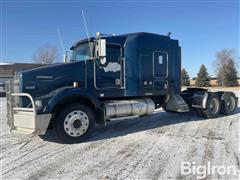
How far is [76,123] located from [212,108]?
595 centimetres

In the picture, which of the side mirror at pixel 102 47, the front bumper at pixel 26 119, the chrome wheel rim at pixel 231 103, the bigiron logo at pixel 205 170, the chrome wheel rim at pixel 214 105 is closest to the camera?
the bigiron logo at pixel 205 170

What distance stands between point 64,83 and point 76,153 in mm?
2054

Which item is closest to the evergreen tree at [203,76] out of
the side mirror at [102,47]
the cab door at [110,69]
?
the cab door at [110,69]

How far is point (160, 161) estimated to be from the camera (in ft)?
16.3

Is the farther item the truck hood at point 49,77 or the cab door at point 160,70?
the cab door at point 160,70

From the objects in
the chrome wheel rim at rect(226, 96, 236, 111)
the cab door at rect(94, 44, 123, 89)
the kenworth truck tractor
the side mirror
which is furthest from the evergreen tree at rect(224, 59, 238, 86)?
the side mirror

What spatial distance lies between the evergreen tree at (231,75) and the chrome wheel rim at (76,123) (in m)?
64.0

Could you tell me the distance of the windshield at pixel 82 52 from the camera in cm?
729

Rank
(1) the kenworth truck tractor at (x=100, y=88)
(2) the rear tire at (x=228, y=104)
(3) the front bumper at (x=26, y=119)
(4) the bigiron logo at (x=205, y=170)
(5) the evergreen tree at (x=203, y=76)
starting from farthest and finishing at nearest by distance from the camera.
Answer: (5) the evergreen tree at (x=203, y=76) < (2) the rear tire at (x=228, y=104) < (1) the kenworth truck tractor at (x=100, y=88) < (3) the front bumper at (x=26, y=119) < (4) the bigiron logo at (x=205, y=170)

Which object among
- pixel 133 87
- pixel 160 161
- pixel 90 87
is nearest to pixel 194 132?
pixel 133 87

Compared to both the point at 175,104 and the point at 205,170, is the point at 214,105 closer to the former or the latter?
A: the point at 175,104

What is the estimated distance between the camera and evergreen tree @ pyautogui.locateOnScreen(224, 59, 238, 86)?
64.5 m

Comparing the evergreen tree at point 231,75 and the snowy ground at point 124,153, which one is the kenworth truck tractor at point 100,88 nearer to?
the snowy ground at point 124,153

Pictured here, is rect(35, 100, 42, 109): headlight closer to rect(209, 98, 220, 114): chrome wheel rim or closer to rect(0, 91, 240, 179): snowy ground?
rect(0, 91, 240, 179): snowy ground
